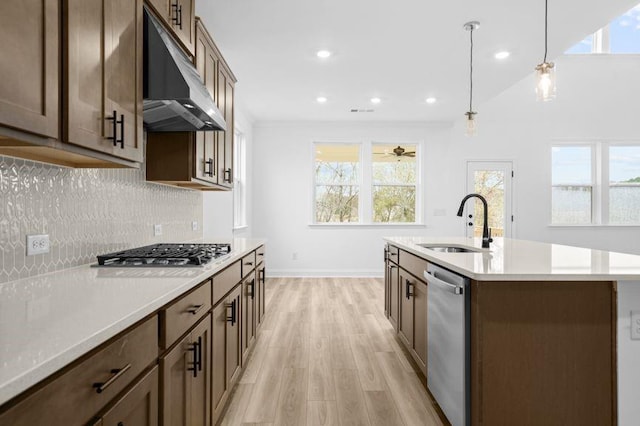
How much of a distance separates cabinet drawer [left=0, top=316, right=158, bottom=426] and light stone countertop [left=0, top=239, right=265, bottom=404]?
0.11 feet

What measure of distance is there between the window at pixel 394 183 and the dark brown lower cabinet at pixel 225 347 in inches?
182

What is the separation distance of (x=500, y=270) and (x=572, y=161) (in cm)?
652

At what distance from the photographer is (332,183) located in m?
6.72

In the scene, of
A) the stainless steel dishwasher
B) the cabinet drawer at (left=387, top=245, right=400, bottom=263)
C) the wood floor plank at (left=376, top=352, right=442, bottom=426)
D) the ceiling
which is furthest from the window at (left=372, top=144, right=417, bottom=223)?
the stainless steel dishwasher

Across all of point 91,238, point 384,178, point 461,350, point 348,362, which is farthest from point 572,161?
point 91,238

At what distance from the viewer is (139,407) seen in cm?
104

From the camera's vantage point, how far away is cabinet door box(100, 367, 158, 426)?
91 cm

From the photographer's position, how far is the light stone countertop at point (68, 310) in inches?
26.4

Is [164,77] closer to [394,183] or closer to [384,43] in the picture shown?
[384,43]

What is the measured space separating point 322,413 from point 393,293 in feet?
4.83

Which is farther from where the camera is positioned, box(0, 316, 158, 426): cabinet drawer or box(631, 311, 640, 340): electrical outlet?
box(631, 311, 640, 340): electrical outlet

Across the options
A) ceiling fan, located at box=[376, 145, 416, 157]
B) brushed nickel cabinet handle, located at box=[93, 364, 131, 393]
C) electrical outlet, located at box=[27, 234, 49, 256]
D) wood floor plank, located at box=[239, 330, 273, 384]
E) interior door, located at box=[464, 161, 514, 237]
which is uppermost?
ceiling fan, located at box=[376, 145, 416, 157]

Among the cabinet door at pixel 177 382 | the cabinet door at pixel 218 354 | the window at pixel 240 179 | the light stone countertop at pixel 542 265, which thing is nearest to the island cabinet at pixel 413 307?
the light stone countertop at pixel 542 265

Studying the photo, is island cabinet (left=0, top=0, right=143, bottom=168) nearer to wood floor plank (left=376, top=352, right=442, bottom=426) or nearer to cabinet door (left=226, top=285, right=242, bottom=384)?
cabinet door (left=226, top=285, right=242, bottom=384)
